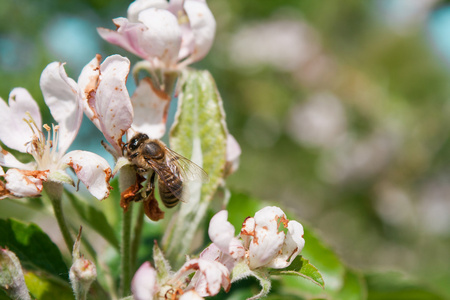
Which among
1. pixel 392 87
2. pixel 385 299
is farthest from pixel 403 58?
pixel 385 299

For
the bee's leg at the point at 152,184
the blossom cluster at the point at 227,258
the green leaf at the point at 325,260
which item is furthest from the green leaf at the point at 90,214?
the green leaf at the point at 325,260

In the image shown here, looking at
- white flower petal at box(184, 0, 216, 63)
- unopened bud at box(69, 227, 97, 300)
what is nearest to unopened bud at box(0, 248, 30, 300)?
unopened bud at box(69, 227, 97, 300)

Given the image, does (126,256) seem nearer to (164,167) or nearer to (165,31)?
(164,167)

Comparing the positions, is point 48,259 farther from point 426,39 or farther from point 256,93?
point 426,39

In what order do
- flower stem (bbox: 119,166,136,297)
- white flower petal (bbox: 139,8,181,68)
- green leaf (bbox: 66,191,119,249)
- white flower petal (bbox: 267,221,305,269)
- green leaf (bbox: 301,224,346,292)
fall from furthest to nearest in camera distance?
green leaf (bbox: 301,224,346,292), green leaf (bbox: 66,191,119,249), white flower petal (bbox: 139,8,181,68), flower stem (bbox: 119,166,136,297), white flower petal (bbox: 267,221,305,269)

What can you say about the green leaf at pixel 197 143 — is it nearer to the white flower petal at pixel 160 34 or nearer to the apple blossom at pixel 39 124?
the white flower petal at pixel 160 34

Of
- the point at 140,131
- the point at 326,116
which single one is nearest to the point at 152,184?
the point at 140,131

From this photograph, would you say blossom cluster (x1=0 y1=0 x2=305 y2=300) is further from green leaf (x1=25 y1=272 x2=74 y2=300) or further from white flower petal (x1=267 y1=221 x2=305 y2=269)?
green leaf (x1=25 y1=272 x2=74 y2=300)
